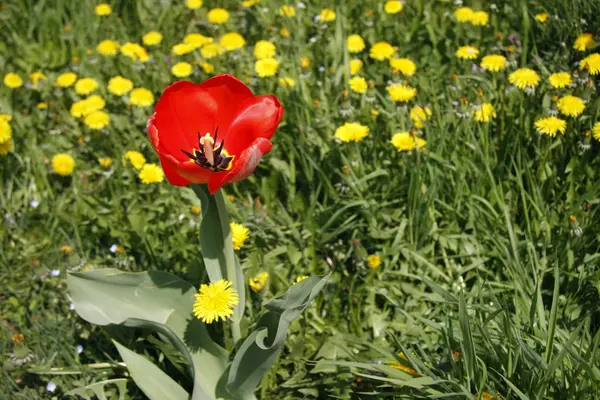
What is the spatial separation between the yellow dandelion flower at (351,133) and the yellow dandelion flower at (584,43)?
88 centimetres

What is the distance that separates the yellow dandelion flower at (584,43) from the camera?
7.87 ft

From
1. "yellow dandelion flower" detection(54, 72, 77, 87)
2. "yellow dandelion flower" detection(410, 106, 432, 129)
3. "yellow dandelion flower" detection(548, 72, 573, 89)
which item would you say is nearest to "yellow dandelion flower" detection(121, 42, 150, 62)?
"yellow dandelion flower" detection(54, 72, 77, 87)

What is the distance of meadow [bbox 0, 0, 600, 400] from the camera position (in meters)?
1.86

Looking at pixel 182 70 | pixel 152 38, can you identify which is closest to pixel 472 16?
pixel 182 70

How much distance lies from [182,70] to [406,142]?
118 centimetres

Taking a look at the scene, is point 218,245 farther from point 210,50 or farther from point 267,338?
point 210,50

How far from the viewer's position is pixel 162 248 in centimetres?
236

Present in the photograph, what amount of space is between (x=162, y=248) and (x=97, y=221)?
0.31 meters

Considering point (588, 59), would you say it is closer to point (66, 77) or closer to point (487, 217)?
point (487, 217)

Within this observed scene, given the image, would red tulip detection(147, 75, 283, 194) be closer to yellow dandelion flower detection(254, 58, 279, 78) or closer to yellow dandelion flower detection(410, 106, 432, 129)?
yellow dandelion flower detection(410, 106, 432, 129)

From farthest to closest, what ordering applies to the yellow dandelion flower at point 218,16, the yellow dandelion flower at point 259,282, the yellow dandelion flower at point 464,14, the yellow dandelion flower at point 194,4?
1. the yellow dandelion flower at point 194,4
2. the yellow dandelion flower at point 218,16
3. the yellow dandelion flower at point 464,14
4. the yellow dandelion flower at point 259,282

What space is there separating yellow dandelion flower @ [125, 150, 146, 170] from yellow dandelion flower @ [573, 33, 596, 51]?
67.2 inches

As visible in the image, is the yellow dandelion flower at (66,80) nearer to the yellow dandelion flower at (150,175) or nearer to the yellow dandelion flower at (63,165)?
the yellow dandelion flower at (63,165)

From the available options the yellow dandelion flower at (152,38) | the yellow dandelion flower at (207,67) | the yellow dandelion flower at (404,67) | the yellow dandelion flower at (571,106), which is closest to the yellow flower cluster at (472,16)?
the yellow dandelion flower at (404,67)
